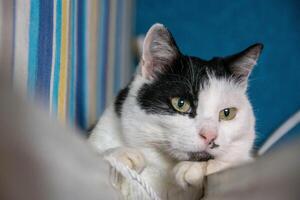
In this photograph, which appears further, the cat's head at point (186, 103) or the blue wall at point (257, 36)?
the blue wall at point (257, 36)

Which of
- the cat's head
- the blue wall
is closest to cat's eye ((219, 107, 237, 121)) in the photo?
the cat's head

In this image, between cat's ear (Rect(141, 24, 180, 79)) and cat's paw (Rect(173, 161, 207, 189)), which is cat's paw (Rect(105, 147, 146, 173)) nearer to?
cat's paw (Rect(173, 161, 207, 189))

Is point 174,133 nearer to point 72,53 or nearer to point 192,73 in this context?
point 192,73

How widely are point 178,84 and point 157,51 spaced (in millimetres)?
104

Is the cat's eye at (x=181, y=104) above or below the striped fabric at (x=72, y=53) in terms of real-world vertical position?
below

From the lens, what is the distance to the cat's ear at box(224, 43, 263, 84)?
106 centimetres

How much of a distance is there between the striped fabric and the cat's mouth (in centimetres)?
26

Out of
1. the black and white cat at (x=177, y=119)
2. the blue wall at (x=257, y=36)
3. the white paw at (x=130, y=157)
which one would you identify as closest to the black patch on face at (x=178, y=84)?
the black and white cat at (x=177, y=119)

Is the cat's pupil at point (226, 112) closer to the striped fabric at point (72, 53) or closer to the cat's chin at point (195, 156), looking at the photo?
the cat's chin at point (195, 156)

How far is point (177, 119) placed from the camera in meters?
0.94

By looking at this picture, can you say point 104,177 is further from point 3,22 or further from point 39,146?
point 3,22

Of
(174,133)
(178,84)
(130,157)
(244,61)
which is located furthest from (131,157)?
(244,61)

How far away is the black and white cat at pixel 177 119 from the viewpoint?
2.96 feet

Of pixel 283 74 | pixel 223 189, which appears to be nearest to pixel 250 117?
pixel 223 189
